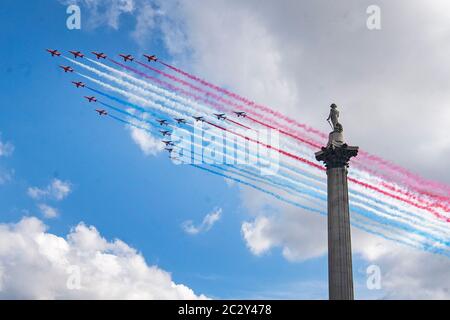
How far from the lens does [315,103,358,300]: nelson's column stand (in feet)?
188

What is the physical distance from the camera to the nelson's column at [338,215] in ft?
188

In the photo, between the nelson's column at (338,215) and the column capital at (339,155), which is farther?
the column capital at (339,155)

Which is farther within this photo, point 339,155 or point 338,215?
point 339,155

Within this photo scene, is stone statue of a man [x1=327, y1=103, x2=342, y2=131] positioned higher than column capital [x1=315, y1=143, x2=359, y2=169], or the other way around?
stone statue of a man [x1=327, y1=103, x2=342, y2=131]

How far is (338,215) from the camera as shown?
60.4 metres

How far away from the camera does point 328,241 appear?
6016 cm

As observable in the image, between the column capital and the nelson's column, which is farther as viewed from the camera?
the column capital

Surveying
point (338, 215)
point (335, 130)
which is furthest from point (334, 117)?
point (338, 215)

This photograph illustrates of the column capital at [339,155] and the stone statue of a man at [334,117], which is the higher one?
the stone statue of a man at [334,117]

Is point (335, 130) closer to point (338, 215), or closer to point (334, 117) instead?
point (334, 117)

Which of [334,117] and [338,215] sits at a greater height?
[334,117]
